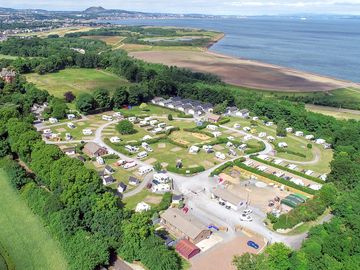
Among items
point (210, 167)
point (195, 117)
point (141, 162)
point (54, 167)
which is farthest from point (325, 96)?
point (54, 167)

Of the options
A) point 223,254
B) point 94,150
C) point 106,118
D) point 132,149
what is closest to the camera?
point 223,254

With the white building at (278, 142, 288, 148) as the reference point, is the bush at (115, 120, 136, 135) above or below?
above

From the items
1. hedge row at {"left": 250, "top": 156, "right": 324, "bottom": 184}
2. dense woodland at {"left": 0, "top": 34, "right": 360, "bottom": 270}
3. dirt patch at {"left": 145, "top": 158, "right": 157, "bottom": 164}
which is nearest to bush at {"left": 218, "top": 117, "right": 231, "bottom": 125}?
dense woodland at {"left": 0, "top": 34, "right": 360, "bottom": 270}

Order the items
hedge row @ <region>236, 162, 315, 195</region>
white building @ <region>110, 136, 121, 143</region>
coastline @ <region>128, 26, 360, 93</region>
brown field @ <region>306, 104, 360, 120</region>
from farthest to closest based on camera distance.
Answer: coastline @ <region>128, 26, 360, 93</region> → brown field @ <region>306, 104, 360, 120</region> → white building @ <region>110, 136, 121, 143</region> → hedge row @ <region>236, 162, 315, 195</region>

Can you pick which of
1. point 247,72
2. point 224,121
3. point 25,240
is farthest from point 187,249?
point 247,72

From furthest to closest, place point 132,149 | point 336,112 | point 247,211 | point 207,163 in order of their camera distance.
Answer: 1. point 336,112
2. point 132,149
3. point 207,163
4. point 247,211

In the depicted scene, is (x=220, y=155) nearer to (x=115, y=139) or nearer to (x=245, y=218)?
(x=245, y=218)

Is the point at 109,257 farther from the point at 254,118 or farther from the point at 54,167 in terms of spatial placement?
the point at 254,118

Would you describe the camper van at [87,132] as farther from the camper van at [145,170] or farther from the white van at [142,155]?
the camper van at [145,170]

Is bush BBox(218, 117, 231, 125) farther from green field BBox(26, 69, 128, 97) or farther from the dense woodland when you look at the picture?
green field BBox(26, 69, 128, 97)
